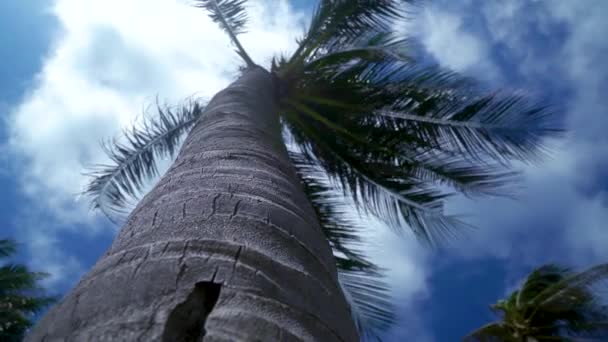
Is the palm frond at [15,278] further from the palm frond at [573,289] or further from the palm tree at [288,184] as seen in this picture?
the palm frond at [573,289]

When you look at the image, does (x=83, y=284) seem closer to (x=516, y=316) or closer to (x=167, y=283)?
(x=167, y=283)

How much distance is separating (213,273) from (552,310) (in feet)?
47.8

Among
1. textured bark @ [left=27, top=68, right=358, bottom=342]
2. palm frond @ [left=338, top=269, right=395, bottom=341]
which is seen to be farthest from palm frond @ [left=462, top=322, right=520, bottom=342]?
textured bark @ [left=27, top=68, right=358, bottom=342]

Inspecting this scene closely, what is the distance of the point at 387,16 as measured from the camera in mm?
7184

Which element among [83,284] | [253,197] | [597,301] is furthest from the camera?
[597,301]

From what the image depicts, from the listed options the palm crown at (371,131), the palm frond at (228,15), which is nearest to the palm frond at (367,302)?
the palm crown at (371,131)


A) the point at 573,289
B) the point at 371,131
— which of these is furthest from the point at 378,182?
the point at 573,289

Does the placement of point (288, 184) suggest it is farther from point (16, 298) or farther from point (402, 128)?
point (16, 298)

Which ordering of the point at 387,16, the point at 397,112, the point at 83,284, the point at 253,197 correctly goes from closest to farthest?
the point at 83,284, the point at 253,197, the point at 397,112, the point at 387,16

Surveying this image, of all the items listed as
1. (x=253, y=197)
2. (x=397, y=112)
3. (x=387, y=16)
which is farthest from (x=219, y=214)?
(x=387, y=16)

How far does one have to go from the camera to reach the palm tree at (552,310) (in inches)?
514

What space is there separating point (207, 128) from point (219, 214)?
A: 1.51m

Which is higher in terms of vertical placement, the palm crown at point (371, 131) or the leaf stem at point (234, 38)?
the leaf stem at point (234, 38)

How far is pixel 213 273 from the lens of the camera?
4.65 feet
